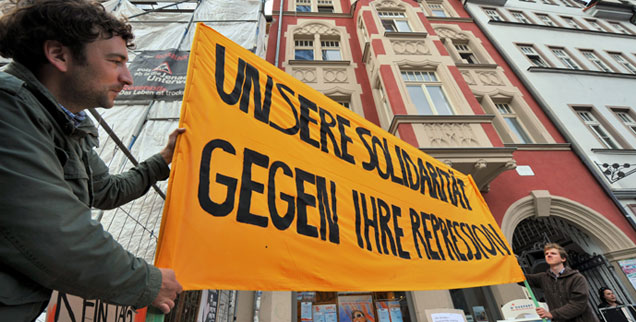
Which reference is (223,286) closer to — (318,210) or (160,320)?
(160,320)

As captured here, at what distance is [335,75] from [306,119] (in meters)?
7.81

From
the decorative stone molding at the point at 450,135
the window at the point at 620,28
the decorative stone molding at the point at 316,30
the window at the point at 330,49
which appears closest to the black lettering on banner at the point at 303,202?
the decorative stone molding at the point at 450,135

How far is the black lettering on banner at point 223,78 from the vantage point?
1.88 m

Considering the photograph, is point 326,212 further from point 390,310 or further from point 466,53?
point 466,53

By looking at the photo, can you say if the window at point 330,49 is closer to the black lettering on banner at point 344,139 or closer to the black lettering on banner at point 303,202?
the black lettering on banner at point 344,139

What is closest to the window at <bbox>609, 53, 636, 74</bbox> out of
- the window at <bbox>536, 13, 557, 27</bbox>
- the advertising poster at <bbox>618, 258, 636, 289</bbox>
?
the window at <bbox>536, 13, 557, 27</bbox>

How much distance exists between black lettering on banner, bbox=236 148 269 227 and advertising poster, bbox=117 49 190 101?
513 centimetres

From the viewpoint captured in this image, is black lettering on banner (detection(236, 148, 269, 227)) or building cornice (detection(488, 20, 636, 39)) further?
building cornice (detection(488, 20, 636, 39))

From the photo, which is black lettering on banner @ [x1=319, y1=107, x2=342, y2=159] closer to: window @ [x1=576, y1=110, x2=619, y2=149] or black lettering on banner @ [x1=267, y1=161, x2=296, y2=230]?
black lettering on banner @ [x1=267, y1=161, x2=296, y2=230]

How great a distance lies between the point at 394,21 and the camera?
10367 mm

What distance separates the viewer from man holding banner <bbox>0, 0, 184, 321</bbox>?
75 cm

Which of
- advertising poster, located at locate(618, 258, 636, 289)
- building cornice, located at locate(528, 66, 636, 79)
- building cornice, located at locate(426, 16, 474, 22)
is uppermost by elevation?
building cornice, located at locate(426, 16, 474, 22)

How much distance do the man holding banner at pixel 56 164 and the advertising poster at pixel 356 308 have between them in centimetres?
515

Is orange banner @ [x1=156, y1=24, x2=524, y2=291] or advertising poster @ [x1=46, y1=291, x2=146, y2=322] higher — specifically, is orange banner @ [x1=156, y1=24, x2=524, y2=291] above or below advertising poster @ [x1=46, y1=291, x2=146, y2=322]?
above
